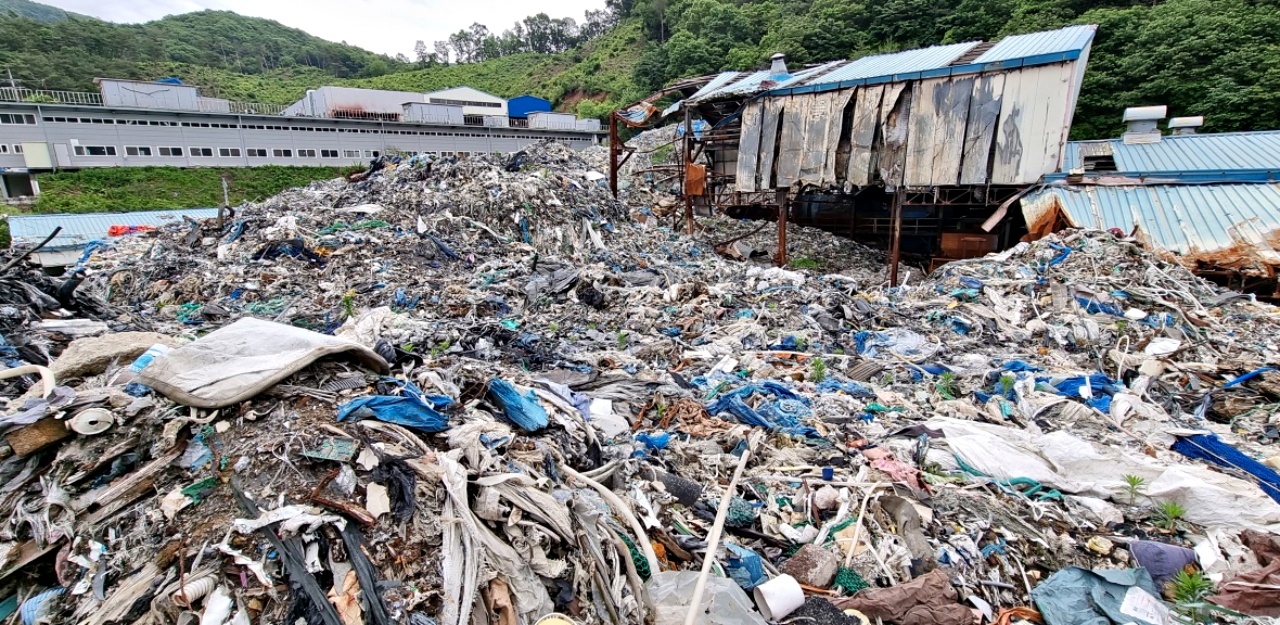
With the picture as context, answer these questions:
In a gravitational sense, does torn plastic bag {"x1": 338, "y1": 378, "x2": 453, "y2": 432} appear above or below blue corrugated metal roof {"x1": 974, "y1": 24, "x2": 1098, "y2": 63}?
below

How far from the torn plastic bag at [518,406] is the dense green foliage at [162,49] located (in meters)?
56.9

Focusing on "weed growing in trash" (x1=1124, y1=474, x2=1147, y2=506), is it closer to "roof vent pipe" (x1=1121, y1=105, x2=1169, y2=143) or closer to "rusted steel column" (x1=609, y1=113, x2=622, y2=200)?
"rusted steel column" (x1=609, y1=113, x2=622, y2=200)

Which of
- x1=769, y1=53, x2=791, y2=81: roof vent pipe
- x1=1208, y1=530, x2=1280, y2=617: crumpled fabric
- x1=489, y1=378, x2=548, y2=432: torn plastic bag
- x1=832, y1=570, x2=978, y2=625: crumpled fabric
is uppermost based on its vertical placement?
x1=769, y1=53, x2=791, y2=81: roof vent pipe

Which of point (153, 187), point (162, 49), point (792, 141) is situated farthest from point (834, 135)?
point (162, 49)

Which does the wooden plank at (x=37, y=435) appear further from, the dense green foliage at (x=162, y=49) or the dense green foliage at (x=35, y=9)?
the dense green foliage at (x=35, y=9)

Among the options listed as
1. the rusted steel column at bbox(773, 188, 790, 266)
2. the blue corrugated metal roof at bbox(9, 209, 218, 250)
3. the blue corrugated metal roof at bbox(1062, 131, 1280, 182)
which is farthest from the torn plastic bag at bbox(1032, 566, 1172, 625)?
the blue corrugated metal roof at bbox(9, 209, 218, 250)

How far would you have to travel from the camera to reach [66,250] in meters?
14.9

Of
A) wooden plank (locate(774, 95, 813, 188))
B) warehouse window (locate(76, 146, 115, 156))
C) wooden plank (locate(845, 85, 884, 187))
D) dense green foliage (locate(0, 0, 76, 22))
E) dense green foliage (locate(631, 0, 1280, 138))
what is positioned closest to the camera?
wooden plank (locate(845, 85, 884, 187))

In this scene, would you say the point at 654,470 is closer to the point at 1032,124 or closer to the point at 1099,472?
the point at 1099,472

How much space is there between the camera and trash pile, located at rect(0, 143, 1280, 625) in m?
2.49

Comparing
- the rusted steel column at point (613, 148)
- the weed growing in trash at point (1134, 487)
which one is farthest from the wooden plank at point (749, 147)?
the weed growing in trash at point (1134, 487)

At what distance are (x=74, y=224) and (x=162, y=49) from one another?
181 feet

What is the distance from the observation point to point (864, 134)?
1215 cm

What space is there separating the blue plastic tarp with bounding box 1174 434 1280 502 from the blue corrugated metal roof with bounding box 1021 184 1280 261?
655 centimetres
